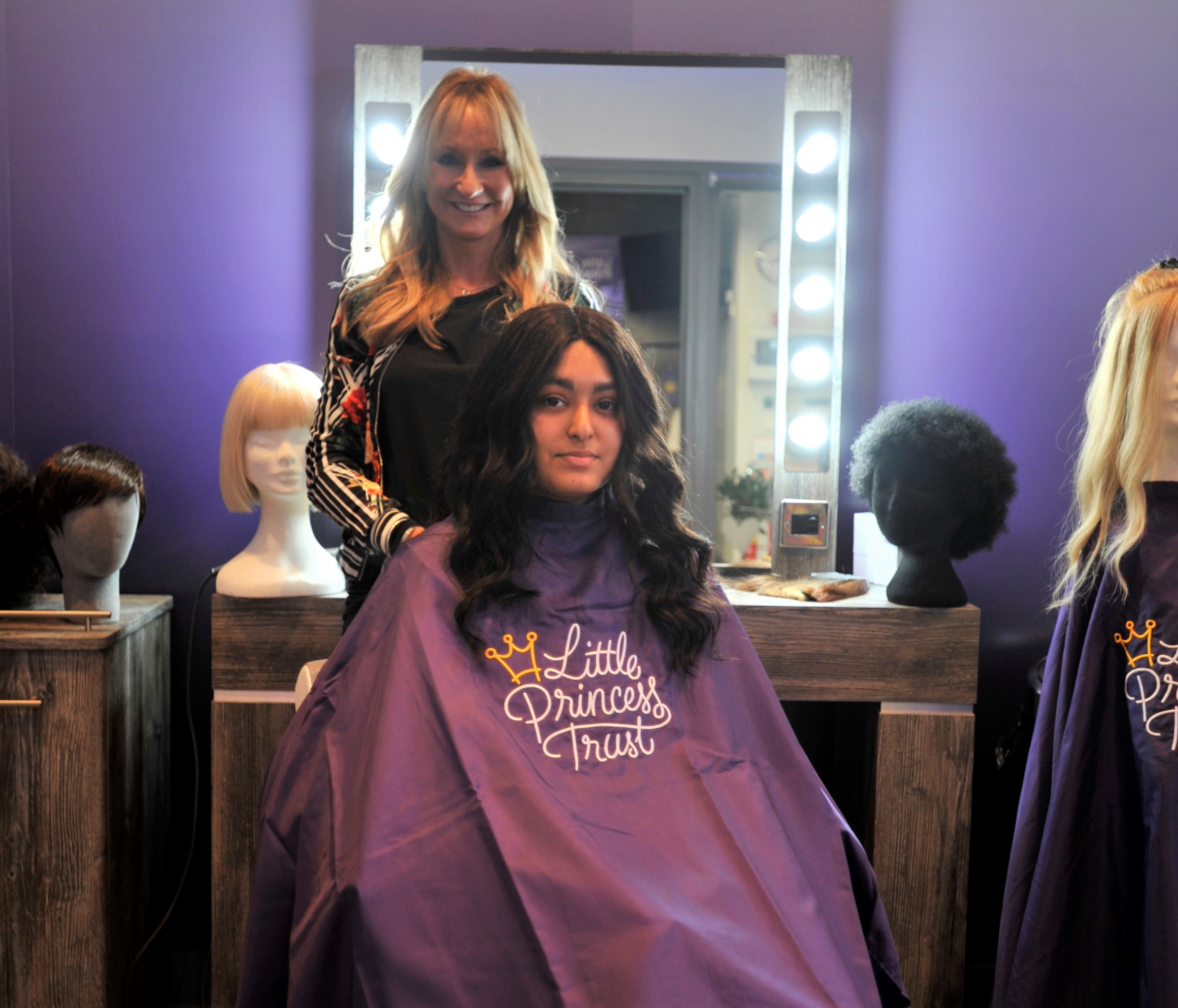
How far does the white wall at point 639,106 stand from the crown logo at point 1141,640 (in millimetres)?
1280

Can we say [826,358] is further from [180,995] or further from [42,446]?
[180,995]

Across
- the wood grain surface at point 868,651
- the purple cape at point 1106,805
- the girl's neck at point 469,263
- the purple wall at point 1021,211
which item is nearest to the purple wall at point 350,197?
the purple wall at point 1021,211

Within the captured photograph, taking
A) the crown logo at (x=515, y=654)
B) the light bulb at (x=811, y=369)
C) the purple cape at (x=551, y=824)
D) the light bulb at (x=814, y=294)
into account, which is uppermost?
the light bulb at (x=814, y=294)

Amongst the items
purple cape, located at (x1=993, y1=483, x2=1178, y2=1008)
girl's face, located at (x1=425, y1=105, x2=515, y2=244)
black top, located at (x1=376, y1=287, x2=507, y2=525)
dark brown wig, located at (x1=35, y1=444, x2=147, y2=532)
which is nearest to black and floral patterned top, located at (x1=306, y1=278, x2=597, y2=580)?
black top, located at (x1=376, y1=287, x2=507, y2=525)

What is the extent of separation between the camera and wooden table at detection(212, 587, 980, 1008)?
193 centimetres

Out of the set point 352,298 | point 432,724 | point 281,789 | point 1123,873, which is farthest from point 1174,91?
point 281,789

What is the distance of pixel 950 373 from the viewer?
2.25 m

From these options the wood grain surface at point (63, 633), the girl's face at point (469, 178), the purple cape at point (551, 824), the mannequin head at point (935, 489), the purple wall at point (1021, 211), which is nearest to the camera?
the purple cape at point (551, 824)

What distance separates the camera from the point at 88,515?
70.1 inches

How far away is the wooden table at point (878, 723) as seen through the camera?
193 cm

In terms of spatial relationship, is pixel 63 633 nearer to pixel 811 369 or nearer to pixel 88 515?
pixel 88 515

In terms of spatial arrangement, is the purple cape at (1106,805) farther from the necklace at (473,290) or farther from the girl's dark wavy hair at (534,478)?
the necklace at (473,290)

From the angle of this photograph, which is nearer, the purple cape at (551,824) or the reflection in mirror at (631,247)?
the purple cape at (551,824)

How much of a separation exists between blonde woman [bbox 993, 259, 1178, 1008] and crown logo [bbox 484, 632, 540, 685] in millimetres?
848
